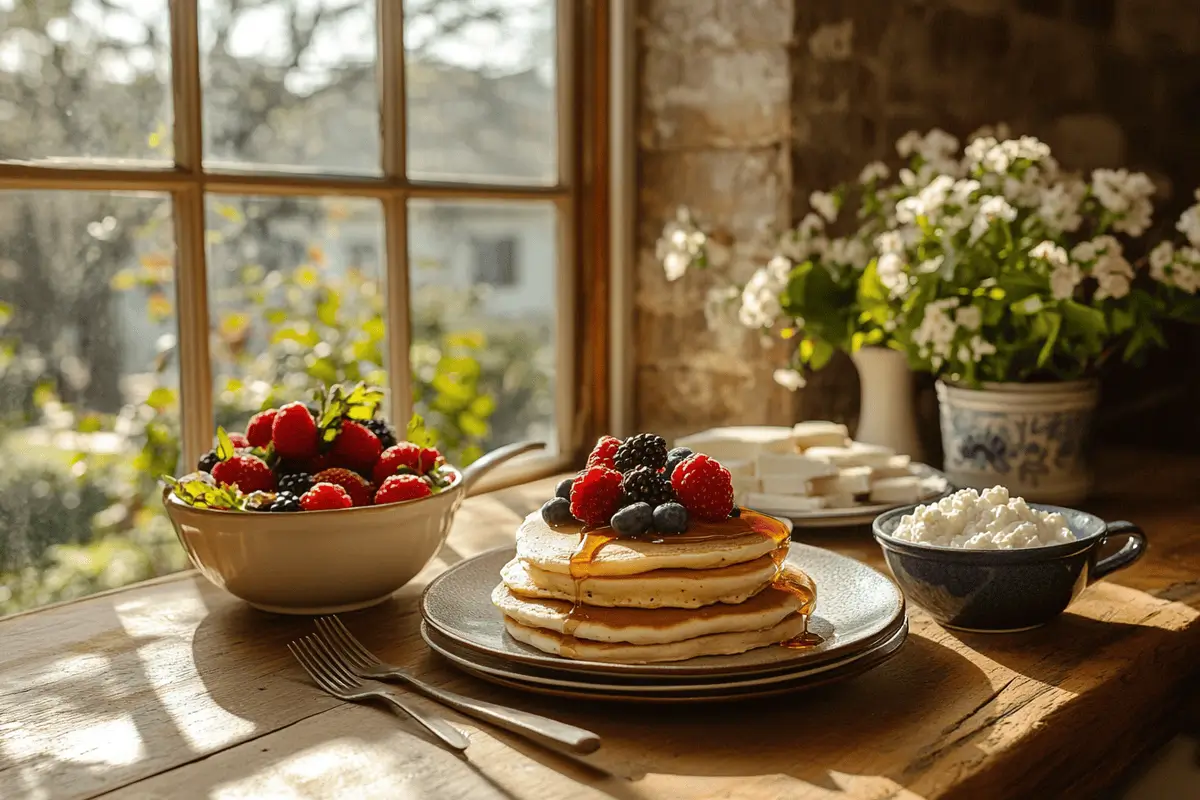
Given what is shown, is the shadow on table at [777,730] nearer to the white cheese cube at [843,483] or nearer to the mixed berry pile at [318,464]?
the mixed berry pile at [318,464]

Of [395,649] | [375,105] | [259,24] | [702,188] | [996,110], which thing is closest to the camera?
[395,649]

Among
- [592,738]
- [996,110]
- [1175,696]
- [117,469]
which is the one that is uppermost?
[996,110]

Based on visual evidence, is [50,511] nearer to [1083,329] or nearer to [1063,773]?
[1063,773]

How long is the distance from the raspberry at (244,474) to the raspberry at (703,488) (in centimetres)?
43

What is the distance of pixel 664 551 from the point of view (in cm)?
103

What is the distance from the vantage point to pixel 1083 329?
1673 millimetres

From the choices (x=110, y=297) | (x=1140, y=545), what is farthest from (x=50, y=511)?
(x=1140, y=545)

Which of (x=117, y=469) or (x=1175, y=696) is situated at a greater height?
(x=117, y=469)

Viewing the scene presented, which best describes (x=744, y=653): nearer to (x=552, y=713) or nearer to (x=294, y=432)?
(x=552, y=713)

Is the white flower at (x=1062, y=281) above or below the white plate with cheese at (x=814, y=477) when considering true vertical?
above

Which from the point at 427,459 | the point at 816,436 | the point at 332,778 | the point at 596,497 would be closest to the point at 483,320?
the point at 816,436

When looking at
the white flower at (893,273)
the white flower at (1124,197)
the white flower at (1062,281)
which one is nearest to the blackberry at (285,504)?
the white flower at (893,273)

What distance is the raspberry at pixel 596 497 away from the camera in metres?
1.10

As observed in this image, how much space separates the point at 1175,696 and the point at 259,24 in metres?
1.35
